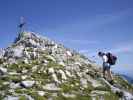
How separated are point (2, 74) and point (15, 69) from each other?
83.0 inches

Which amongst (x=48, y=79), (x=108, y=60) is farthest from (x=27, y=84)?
(x=108, y=60)

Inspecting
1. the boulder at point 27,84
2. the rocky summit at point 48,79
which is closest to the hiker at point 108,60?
the rocky summit at point 48,79

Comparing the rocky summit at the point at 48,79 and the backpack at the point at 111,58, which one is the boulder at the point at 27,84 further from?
the backpack at the point at 111,58

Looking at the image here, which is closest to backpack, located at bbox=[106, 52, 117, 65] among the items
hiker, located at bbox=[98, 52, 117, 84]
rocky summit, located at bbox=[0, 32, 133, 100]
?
hiker, located at bbox=[98, 52, 117, 84]

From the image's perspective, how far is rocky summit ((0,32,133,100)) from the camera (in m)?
30.0

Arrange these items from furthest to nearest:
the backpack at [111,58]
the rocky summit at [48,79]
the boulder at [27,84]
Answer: the backpack at [111,58] → the boulder at [27,84] → the rocky summit at [48,79]

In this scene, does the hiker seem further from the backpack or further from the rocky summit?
the rocky summit

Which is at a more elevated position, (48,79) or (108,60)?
(108,60)

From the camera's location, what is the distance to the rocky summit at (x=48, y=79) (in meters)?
30.0

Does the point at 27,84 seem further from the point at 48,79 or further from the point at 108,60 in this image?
the point at 108,60

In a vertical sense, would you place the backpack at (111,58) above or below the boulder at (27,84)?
above

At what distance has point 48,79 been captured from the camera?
3441 centimetres

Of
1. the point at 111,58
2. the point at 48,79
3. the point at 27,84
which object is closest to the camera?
the point at 27,84

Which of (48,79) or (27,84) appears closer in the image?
(27,84)
